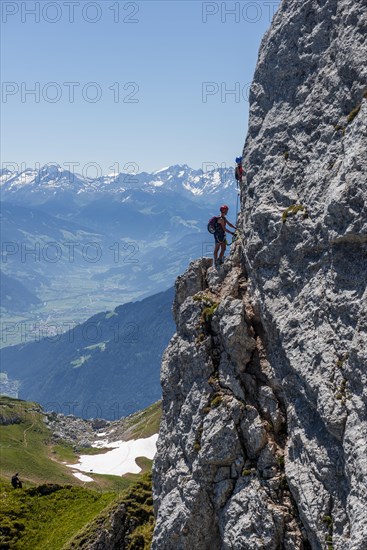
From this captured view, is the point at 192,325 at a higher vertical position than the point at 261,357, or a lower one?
higher

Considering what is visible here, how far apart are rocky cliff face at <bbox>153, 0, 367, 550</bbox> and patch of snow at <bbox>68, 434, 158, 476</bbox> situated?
124914 millimetres

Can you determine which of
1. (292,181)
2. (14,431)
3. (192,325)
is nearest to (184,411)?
(192,325)

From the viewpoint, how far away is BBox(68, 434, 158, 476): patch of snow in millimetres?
148625

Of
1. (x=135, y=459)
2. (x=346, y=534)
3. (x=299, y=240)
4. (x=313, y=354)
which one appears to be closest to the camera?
(x=346, y=534)

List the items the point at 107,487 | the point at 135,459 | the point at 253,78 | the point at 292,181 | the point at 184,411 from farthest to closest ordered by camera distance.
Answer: the point at 135,459
the point at 107,487
the point at 253,78
the point at 184,411
the point at 292,181

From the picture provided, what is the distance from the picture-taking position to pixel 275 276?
24.8 m

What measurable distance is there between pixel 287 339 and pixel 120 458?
514 ft

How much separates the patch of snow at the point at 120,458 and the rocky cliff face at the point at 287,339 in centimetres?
12491

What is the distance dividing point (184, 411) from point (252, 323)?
233 inches

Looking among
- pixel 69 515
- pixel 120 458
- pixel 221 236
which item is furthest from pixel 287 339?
pixel 120 458

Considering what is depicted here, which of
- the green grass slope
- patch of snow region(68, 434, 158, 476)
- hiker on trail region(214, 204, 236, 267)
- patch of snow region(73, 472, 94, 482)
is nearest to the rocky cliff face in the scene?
hiker on trail region(214, 204, 236, 267)

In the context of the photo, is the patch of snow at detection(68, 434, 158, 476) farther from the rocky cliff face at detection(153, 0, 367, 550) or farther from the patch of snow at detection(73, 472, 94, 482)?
the rocky cliff face at detection(153, 0, 367, 550)

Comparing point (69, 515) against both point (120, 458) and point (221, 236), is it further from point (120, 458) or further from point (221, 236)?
point (120, 458)

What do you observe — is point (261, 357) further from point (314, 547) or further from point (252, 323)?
point (314, 547)
